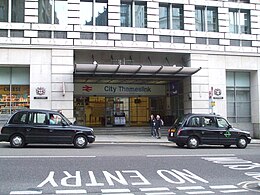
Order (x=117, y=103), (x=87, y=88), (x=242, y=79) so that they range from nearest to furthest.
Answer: (x=242, y=79) → (x=87, y=88) → (x=117, y=103)

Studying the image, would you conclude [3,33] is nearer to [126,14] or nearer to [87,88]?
[87,88]

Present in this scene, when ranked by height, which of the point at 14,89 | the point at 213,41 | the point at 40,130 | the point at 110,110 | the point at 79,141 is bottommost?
the point at 79,141

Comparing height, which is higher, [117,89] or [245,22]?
[245,22]

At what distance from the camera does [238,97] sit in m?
27.2

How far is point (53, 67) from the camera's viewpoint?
22953 mm

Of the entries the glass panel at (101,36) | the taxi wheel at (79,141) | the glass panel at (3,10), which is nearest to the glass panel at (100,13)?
the glass panel at (101,36)

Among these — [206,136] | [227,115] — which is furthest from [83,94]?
[206,136]

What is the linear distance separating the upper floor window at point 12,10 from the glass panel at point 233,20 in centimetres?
1674

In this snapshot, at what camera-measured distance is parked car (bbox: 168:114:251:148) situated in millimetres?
16359

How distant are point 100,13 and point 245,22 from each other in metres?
12.5

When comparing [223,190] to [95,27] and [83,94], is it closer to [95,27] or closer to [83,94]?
[95,27]

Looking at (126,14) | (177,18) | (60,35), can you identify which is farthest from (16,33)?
(177,18)

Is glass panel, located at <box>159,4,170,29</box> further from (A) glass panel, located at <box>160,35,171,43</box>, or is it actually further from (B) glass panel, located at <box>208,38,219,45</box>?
(B) glass panel, located at <box>208,38,219,45</box>

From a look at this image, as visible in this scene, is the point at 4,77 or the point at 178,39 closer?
the point at 4,77
